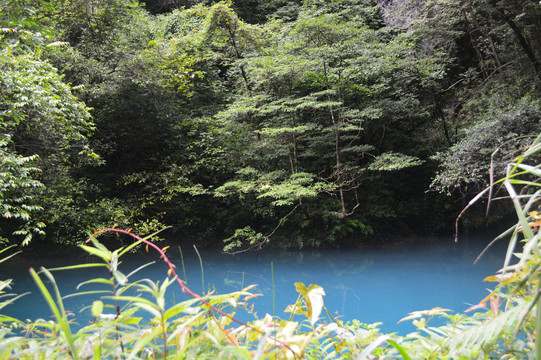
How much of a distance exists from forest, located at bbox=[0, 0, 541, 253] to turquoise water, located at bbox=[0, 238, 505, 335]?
1.56 ft

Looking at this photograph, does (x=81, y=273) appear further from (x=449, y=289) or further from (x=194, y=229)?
(x=449, y=289)

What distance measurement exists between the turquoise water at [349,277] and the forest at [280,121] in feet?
1.56

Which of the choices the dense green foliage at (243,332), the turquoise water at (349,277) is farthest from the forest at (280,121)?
the dense green foliage at (243,332)

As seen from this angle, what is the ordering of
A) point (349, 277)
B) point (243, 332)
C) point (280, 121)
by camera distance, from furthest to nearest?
point (280, 121)
point (349, 277)
point (243, 332)

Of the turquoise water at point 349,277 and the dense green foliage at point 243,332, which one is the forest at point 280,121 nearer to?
the turquoise water at point 349,277


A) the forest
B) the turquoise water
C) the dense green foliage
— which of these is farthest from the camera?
the forest

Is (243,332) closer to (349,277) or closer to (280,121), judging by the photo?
(349,277)

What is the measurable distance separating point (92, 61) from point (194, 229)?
354cm

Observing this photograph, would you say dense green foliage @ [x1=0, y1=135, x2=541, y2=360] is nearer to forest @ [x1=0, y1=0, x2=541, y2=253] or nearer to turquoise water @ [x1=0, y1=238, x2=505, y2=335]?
turquoise water @ [x1=0, y1=238, x2=505, y2=335]

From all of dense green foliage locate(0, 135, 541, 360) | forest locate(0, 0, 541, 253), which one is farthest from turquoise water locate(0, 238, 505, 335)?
dense green foliage locate(0, 135, 541, 360)

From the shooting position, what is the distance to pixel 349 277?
4734mm

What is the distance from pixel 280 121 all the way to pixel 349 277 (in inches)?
112

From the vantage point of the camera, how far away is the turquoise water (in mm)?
3576

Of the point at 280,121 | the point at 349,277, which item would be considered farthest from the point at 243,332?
the point at 280,121
